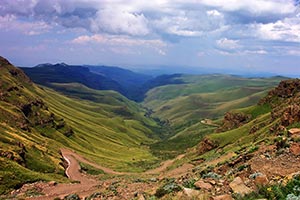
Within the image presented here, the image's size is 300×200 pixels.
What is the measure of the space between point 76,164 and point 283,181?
419 ft

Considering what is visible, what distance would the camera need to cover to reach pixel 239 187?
22969 millimetres

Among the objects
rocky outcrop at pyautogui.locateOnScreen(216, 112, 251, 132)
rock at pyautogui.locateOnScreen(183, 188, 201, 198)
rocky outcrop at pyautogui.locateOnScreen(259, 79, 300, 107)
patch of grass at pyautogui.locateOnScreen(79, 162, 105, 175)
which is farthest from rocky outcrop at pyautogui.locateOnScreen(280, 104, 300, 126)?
rocky outcrop at pyautogui.locateOnScreen(216, 112, 251, 132)

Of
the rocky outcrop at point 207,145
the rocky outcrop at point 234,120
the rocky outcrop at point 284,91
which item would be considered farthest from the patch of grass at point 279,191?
the rocky outcrop at point 234,120

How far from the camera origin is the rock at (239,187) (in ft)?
70.9

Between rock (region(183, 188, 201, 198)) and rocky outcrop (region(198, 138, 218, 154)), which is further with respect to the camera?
rocky outcrop (region(198, 138, 218, 154))

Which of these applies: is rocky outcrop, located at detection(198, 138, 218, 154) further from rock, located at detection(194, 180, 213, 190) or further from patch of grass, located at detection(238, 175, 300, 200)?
patch of grass, located at detection(238, 175, 300, 200)

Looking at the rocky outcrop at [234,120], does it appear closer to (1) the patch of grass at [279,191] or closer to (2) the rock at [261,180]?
(2) the rock at [261,180]

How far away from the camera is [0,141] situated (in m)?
115

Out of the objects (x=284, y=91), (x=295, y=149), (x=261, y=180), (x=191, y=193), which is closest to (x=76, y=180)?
(x=295, y=149)

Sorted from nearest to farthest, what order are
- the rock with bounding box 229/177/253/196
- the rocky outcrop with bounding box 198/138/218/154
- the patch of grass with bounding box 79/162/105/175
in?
the rock with bounding box 229/177/253/196 → the rocky outcrop with bounding box 198/138/218/154 → the patch of grass with bounding box 79/162/105/175

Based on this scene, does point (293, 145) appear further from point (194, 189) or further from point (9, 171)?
point (9, 171)

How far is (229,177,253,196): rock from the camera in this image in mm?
21609

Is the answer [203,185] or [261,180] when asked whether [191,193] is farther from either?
[261,180]

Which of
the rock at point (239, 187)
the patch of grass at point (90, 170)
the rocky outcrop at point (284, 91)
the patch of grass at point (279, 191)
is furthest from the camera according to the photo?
the rocky outcrop at point (284, 91)
